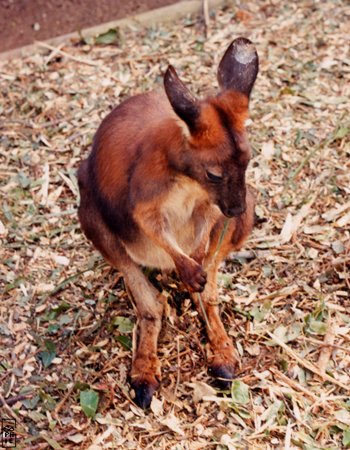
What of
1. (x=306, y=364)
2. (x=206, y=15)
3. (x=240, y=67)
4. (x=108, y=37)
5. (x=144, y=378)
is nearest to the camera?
(x=240, y=67)

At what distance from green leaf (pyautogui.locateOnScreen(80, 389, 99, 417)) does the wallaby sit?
0.67ft

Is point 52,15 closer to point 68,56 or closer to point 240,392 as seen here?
point 68,56

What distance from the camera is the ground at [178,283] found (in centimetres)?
433

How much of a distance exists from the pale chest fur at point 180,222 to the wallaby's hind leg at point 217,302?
0.40 feet

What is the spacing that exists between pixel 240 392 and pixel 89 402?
29.3 inches

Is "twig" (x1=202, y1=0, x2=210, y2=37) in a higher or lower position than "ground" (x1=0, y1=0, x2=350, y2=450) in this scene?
higher

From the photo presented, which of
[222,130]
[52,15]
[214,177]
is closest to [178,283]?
[214,177]

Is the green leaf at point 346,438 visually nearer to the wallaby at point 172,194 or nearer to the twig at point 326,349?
the twig at point 326,349

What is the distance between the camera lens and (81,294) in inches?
197

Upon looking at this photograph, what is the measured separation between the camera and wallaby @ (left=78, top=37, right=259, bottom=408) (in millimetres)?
3764

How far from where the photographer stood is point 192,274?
4094mm

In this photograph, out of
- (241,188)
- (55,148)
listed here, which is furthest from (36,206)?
(241,188)

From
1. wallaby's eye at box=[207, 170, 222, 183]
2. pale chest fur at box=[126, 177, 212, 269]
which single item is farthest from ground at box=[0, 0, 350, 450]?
wallaby's eye at box=[207, 170, 222, 183]

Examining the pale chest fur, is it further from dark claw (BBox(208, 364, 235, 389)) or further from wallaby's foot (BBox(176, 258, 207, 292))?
dark claw (BBox(208, 364, 235, 389))
